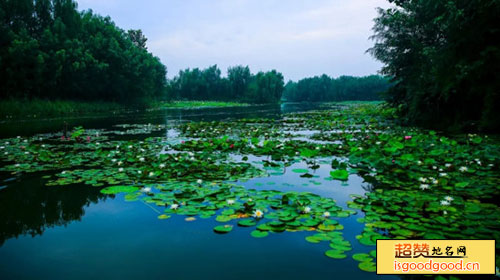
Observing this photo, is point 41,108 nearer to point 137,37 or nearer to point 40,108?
point 40,108

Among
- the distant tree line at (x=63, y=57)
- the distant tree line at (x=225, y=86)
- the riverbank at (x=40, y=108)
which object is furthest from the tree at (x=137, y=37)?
the riverbank at (x=40, y=108)

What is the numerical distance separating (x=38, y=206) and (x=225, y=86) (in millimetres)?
108278

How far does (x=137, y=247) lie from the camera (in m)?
3.09

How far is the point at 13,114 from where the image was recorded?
25531 mm

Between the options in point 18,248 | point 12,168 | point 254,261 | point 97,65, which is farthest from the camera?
point 97,65

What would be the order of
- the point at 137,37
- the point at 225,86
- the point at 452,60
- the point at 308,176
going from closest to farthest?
the point at 308,176, the point at 452,60, the point at 137,37, the point at 225,86

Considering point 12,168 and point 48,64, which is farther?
point 48,64

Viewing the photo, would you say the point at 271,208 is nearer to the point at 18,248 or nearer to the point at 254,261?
the point at 254,261

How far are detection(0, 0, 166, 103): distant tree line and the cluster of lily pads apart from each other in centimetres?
2560

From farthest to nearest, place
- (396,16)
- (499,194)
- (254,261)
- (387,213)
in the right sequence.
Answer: (396,16) < (499,194) < (387,213) < (254,261)

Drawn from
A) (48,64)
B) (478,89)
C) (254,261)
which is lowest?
(254,261)

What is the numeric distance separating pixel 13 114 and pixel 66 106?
659 cm

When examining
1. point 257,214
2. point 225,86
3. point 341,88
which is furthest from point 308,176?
point 341,88

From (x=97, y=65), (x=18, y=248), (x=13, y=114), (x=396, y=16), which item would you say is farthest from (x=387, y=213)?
(x=97, y=65)
